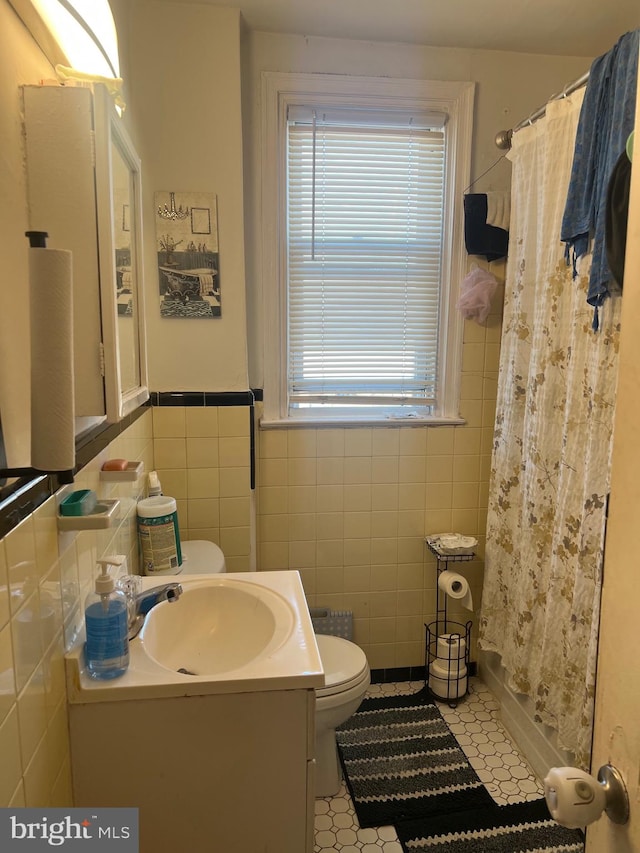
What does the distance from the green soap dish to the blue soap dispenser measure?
12cm

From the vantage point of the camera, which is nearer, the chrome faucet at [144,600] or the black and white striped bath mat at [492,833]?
the chrome faucet at [144,600]

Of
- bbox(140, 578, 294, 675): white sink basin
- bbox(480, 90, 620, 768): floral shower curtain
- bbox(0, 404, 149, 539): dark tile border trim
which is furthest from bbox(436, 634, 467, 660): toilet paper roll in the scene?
bbox(0, 404, 149, 539): dark tile border trim

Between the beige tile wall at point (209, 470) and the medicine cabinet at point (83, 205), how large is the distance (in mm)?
1075

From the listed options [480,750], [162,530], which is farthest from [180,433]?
[480,750]

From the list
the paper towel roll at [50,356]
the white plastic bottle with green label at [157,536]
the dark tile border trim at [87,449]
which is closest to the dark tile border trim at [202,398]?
the dark tile border trim at [87,449]

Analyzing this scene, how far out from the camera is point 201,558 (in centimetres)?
187

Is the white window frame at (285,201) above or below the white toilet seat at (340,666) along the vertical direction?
above

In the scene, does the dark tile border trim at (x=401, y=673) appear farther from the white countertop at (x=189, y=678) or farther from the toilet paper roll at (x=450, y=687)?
the white countertop at (x=189, y=678)

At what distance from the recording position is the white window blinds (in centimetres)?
218

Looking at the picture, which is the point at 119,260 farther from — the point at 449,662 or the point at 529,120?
the point at 449,662

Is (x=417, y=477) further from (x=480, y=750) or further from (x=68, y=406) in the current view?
(x=68, y=406)

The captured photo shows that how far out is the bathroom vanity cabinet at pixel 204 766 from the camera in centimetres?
103

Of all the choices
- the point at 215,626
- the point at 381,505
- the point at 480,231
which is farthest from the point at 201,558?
the point at 480,231

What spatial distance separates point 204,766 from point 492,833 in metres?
1.10
